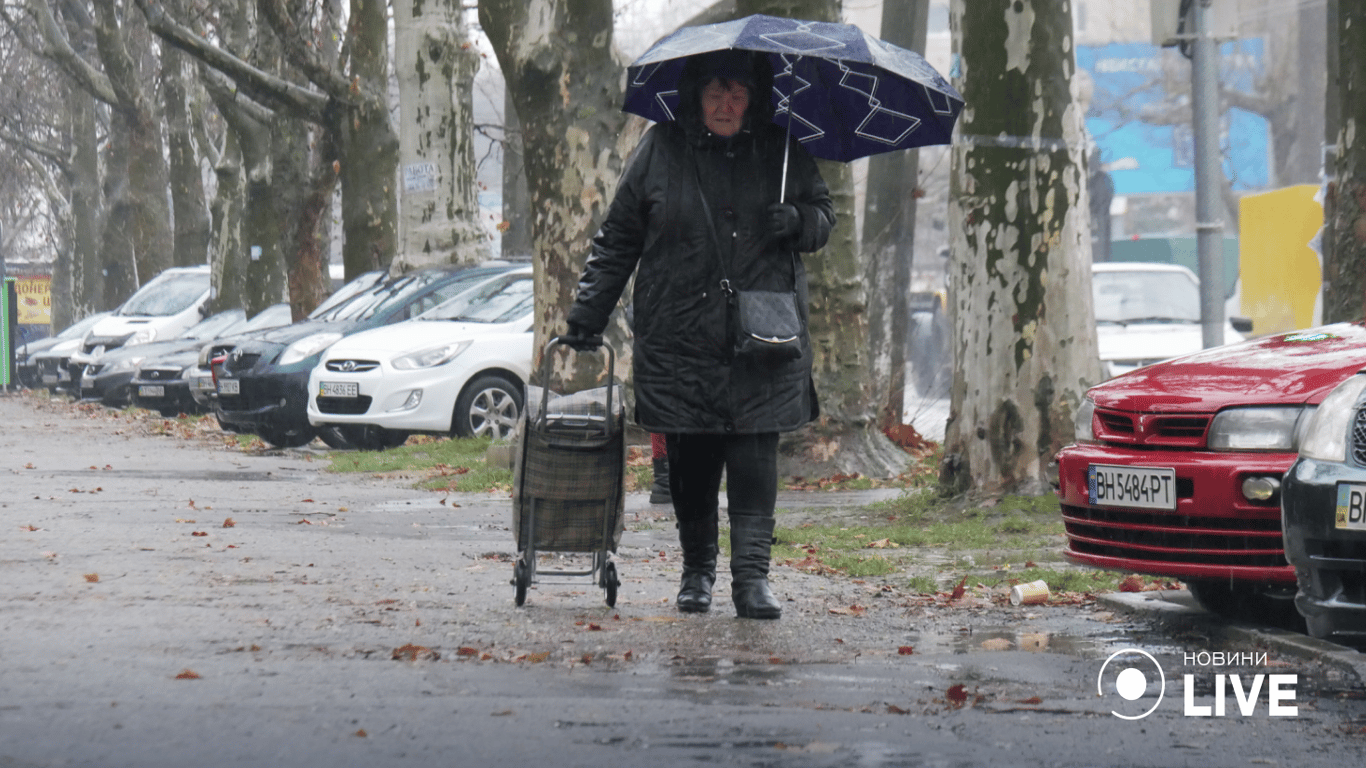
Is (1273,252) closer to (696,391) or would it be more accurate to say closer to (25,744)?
(696,391)

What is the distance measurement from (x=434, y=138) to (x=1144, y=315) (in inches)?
286

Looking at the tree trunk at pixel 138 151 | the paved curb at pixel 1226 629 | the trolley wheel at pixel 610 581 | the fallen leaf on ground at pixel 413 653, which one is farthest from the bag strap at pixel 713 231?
the tree trunk at pixel 138 151

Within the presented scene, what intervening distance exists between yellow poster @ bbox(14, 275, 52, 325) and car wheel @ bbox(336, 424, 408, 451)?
98.9 feet

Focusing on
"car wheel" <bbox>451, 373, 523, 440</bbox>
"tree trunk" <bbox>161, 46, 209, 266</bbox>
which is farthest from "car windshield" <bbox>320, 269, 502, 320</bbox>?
"tree trunk" <bbox>161, 46, 209, 266</bbox>

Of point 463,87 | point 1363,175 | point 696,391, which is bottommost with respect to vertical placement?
point 696,391

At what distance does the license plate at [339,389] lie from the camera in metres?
15.4

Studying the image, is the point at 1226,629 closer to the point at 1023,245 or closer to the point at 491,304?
the point at 1023,245

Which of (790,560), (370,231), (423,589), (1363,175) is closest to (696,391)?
(423,589)

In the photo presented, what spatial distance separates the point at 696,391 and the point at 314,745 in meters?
2.44

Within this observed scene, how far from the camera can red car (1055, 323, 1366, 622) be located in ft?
19.6

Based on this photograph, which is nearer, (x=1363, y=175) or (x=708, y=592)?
(x=708, y=592)

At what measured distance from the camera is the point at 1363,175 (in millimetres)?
10234

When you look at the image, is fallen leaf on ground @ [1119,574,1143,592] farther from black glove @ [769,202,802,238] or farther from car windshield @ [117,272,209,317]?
car windshield @ [117,272,209,317]

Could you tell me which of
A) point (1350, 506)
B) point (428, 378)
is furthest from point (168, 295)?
point (1350, 506)
